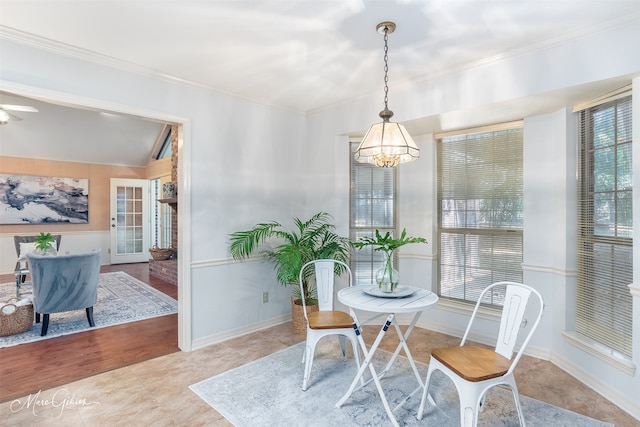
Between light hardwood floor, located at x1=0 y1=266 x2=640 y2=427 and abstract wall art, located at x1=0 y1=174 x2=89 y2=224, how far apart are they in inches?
200

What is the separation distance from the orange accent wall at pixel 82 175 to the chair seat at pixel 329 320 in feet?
23.8

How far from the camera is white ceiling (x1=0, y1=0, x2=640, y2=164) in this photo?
2076 millimetres

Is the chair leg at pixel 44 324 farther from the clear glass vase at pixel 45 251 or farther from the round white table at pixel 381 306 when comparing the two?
the round white table at pixel 381 306

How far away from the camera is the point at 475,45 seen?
8.40ft

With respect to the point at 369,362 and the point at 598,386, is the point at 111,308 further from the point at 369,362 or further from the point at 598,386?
the point at 598,386

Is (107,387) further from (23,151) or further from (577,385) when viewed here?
(23,151)

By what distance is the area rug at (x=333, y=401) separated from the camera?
6.95ft

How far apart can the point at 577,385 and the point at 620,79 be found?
223cm

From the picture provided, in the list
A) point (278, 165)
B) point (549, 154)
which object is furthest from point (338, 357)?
point (549, 154)

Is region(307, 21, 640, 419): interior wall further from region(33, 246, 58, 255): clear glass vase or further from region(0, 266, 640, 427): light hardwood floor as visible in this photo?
region(33, 246, 58, 255): clear glass vase

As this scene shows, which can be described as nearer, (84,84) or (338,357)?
(84,84)

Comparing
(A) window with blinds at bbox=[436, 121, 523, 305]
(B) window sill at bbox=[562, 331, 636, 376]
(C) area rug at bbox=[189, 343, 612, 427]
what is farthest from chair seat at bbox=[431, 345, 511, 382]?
(A) window with blinds at bbox=[436, 121, 523, 305]

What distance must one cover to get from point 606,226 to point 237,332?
136 inches

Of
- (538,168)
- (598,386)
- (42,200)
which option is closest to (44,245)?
(42,200)
